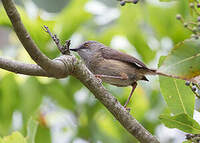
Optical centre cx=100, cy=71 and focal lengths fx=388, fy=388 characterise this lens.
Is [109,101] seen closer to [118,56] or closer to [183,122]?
[183,122]

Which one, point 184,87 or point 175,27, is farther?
point 175,27

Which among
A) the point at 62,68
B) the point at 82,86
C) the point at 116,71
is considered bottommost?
the point at 82,86

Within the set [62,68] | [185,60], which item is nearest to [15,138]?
[62,68]

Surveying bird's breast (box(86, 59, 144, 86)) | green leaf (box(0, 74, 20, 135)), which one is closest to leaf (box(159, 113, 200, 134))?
bird's breast (box(86, 59, 144, 86))

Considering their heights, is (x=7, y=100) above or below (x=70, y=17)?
below

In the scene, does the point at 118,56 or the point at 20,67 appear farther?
the point at 118,56

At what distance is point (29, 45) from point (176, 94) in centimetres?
159

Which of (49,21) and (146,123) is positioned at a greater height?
(49,21)

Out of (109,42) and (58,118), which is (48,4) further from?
(58,118)

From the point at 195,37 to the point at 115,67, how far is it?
6.93 feet

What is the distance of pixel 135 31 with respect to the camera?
508 centimetres

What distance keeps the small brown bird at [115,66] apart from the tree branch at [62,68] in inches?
49.9

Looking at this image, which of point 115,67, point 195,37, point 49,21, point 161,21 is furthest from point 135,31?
point 195,37

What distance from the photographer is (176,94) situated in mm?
3377
